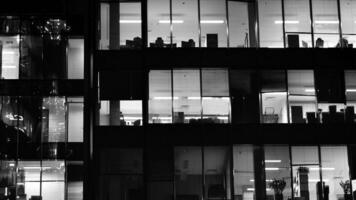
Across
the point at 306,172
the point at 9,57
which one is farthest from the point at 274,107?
the point at 9,57

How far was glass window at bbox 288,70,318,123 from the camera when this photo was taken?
35094 mm

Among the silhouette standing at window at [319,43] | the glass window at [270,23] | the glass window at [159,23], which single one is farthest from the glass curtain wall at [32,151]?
the silhouette standing at window at [319,43]

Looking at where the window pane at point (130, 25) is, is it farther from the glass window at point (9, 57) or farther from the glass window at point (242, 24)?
the glass window at point (9, 57)

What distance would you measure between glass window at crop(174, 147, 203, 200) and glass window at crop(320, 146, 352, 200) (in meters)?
6.21

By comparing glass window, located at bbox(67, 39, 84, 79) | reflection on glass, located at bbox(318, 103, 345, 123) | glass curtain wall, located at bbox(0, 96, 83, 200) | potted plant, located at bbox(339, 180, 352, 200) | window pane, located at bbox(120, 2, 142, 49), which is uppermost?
window pane, located at bbox(120, 2, 142, 49)

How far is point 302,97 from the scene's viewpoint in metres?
35.5

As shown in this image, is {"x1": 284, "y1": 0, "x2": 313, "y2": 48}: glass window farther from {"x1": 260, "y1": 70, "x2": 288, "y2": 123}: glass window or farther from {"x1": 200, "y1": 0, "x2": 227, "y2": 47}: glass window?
{"x1": 200, "y1": 0, "x2": 227, "y2": 47}: glass window

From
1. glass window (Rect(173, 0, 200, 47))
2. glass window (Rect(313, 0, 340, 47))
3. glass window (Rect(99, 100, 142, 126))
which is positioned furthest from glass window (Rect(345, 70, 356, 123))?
glass window (Rect(99, 100, 142, 126))

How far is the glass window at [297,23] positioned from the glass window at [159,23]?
240 inches

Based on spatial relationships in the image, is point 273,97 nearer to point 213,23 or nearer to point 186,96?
point 186,96

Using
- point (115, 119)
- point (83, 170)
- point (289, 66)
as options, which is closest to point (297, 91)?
point (289, 66)

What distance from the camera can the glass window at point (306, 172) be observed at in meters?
33.8

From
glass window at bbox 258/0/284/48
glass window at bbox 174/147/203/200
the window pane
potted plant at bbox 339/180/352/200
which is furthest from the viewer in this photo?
glass window at bbox 258/0/284/48

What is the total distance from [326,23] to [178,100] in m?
9.09
